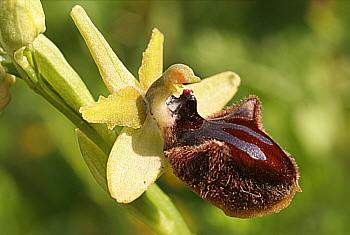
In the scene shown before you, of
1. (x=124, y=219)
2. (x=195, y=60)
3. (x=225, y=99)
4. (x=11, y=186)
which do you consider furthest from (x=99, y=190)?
(x=225, y=99)

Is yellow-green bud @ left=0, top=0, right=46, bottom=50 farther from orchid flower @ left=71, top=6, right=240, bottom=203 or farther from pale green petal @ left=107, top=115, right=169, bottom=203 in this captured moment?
pale green petal @ left=107, top=115, right=169, bottom=203

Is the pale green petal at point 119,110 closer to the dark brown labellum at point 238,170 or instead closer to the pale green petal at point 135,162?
the pale green petal at point 135,162

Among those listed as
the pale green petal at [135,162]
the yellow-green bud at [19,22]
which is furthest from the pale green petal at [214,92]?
the yellow-green bud at [19,22]

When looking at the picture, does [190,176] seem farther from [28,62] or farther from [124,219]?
[124,219]

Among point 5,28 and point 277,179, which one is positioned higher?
point 5,28

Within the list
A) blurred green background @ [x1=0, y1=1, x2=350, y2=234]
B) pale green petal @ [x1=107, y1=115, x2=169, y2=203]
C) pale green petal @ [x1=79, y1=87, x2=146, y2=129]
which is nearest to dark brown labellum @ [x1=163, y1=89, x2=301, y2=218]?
pale green petal @ [x1=107, y1=115, x2=169, y2=203]

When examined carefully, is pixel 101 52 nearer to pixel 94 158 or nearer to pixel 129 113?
pixel 129 113
